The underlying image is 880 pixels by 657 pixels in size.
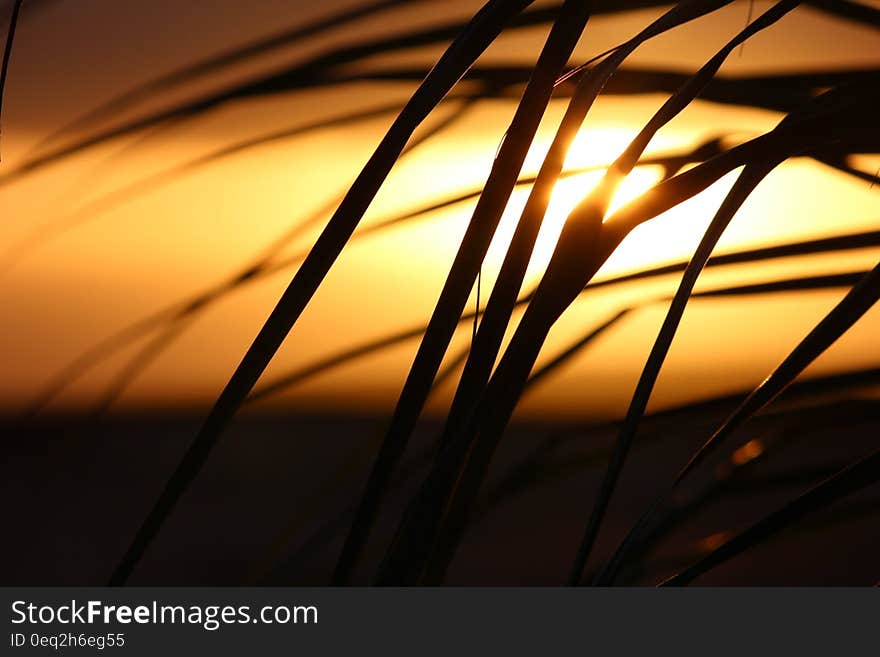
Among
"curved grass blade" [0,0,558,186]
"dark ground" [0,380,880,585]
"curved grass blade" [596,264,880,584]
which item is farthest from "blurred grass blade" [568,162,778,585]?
"dark ground" [0,380,880,585]

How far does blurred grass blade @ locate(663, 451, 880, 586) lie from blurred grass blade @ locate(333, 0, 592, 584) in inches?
2.1

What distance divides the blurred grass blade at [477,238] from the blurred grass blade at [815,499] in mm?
54

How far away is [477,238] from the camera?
12 cm

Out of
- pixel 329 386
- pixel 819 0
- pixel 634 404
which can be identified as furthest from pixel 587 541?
pixel 329 386

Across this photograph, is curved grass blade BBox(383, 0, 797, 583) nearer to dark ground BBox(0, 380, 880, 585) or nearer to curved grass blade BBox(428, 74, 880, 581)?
curved grass blade BBox(428, 74, 880, 581)

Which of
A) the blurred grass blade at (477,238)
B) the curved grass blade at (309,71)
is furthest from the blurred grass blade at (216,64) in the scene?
the blurred grass blade at (477,238)

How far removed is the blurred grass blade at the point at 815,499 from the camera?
0.37 ft

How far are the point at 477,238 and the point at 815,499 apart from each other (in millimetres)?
62

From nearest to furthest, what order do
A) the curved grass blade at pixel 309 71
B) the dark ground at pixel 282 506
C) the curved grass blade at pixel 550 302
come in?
the curved grass blade at pixel 550 302, the curved grass blade at pixel 309 71, the dark ground at pixel 282 506

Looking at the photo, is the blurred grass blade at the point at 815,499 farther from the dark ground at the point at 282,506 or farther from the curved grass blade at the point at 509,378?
the dark ground at the point at 282,506

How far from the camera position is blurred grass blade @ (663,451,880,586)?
0.11 metres

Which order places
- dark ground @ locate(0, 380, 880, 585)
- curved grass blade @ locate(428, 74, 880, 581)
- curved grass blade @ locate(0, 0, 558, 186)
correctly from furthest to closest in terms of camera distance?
dark ground @ locate(0, 380, 880, 585) → curved grass blade @ locate(0, 0, 558, 186) → curved grass blade @ locate(428, 74, 880, 581)

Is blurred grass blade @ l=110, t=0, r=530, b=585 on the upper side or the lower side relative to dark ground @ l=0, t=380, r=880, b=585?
lower
